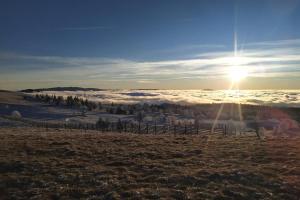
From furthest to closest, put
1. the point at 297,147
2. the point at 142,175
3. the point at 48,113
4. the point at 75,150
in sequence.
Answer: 1. the point at 48,113
2. the point at 297,147
3. the point at 75,150
4. the point at 142,175

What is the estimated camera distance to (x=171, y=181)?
2047cm

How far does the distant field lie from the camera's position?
1834 centimetres

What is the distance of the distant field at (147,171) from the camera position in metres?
18.3

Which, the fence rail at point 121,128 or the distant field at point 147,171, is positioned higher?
the distant field at point 147,171

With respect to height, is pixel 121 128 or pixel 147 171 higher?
pixel 147 171

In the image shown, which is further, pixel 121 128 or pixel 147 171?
pixel 121 128

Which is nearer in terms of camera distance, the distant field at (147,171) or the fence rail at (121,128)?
the distant field at (147,171)

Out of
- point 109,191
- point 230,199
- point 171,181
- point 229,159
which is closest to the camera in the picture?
point 230,199

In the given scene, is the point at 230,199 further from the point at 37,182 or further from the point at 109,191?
the point at 37,182

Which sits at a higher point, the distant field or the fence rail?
the distant field

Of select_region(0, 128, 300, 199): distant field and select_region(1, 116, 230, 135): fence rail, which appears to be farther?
select_region(1, 116, 230, 135): fence rail

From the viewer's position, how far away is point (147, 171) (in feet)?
76.4

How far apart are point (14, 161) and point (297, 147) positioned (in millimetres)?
23157

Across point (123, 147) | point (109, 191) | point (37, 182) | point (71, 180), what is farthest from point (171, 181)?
point (123, 147)
